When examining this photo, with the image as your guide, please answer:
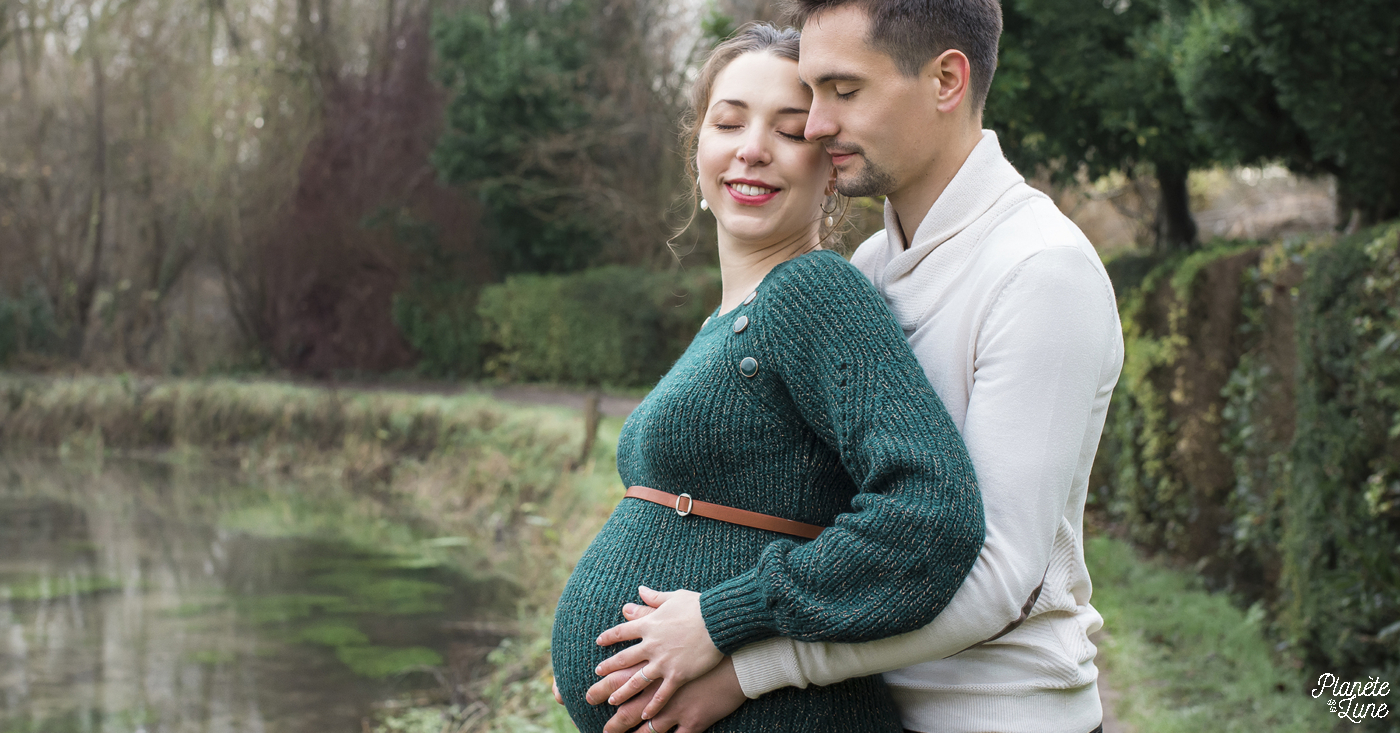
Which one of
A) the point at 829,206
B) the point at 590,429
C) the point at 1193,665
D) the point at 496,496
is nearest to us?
the point at 829,206

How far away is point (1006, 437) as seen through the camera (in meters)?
1.38

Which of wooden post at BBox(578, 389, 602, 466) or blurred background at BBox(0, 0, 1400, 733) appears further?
wooden post at BBox(578, 389, 602, 466)

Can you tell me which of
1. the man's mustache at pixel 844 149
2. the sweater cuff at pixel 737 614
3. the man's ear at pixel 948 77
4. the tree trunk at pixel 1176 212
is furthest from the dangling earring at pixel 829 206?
the tree trunk at pixel 1176 212

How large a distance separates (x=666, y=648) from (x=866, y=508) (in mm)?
353

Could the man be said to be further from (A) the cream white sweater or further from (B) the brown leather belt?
(B) the brown leather belt

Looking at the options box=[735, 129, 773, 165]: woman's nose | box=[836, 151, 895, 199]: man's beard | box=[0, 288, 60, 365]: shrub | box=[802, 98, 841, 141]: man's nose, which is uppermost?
box=[802, 98, 841, 141]: man's nose

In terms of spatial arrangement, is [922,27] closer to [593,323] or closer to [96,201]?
[593,323]

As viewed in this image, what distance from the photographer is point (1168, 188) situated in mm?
9547

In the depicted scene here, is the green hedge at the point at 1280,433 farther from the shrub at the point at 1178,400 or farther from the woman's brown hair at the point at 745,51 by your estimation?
the woman's brown hair at the point at 745,51

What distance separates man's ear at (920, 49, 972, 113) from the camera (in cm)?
153

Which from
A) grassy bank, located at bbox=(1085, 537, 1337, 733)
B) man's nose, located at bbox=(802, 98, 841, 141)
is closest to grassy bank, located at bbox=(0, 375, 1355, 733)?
grassy bank, located at bbox=(1085, 537, 1337, 733)

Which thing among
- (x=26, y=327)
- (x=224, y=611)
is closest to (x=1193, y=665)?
(x=224, y=611)

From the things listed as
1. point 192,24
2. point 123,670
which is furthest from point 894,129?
point 192,24

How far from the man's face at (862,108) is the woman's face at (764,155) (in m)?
0.13
